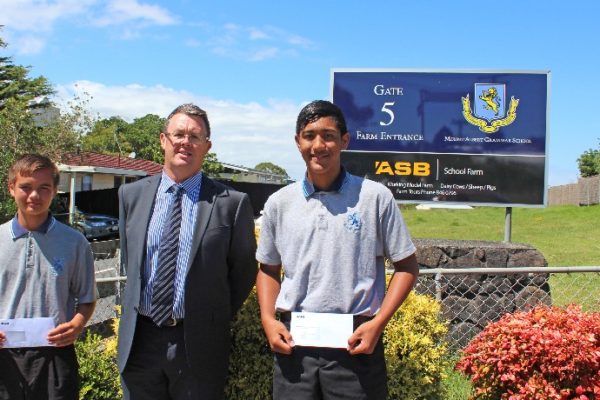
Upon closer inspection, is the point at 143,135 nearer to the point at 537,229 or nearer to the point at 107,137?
the point at 107,137

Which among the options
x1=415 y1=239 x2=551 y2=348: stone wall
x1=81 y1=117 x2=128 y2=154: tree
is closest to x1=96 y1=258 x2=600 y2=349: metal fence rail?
x1=415 y1=239 x2=551 y2=348: stone wall

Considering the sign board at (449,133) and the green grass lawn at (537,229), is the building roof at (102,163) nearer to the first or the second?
the green grass lawn at (537,229)

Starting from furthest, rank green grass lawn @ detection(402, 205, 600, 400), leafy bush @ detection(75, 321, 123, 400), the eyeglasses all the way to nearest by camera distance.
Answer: green grass lawn @ detection(402, 205, 600, 400), leafy bush @ detection(75, 321, 123, 400), the eyeglasses

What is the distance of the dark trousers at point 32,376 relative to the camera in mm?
2988

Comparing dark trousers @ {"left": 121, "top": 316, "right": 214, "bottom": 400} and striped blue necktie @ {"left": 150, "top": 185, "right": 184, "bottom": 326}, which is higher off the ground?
striped blue necktie @ {"left": 150, "top": 185, "right": 184, "bottom": 326}

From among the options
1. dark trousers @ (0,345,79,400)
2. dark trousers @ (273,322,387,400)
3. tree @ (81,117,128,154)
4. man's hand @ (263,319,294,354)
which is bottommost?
dark trousers @ (0,345,79,400)

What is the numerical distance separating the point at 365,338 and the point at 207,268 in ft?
2.72

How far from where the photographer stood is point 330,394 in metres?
2.69

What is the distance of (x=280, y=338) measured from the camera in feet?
9.01

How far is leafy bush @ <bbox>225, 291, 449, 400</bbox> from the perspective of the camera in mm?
3412

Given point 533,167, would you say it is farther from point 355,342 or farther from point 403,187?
point 355,342

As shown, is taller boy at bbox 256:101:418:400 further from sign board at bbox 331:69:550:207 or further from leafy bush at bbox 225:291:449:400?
sign board at bbox 331:69:550:207

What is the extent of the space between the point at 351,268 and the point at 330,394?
1.81 ft

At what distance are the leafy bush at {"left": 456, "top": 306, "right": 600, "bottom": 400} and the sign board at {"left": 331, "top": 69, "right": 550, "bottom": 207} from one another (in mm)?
3026
